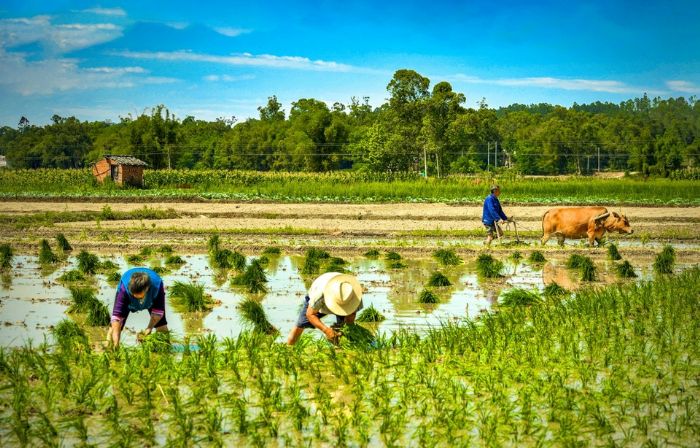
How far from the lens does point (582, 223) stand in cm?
1948

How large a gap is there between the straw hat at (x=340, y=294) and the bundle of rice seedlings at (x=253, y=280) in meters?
5.59

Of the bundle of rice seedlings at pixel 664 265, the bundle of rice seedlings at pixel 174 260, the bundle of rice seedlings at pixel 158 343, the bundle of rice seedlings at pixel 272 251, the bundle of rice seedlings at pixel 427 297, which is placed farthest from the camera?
the bundle of rice seedlings at pixel 272 251

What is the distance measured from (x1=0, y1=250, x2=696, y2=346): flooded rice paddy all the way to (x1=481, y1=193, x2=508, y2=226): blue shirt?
0.91 m

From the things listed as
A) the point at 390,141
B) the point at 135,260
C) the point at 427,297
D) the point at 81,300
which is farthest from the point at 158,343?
the point at 390,141

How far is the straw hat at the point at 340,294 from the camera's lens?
7.89 meters

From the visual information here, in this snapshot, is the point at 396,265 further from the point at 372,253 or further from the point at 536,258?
the point at 536,258

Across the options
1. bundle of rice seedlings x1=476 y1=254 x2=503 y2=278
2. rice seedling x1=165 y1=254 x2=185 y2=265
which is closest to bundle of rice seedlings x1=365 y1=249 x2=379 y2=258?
bundle of rice seedlings x1=476 y1=254 x2=503 y2=278

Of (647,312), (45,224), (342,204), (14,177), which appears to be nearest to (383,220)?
(342,204)

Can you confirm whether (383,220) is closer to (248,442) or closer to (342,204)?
(342,204)

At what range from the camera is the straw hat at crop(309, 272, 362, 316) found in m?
7.89

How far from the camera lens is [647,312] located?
10.7 metres

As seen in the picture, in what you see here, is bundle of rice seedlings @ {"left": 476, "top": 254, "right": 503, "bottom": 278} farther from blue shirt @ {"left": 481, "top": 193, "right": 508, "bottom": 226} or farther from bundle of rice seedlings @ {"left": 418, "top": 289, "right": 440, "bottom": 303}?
bundle of rice seedlings @ {"left": 418, "top": 289, "right": 440, "bottom": 303}

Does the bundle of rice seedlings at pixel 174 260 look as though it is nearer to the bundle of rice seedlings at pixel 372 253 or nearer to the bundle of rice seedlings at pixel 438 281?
the bundle of rice seedlings at pixel 372 253

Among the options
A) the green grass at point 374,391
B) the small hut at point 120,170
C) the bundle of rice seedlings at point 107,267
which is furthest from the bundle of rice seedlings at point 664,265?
the small hut at point 120,170
